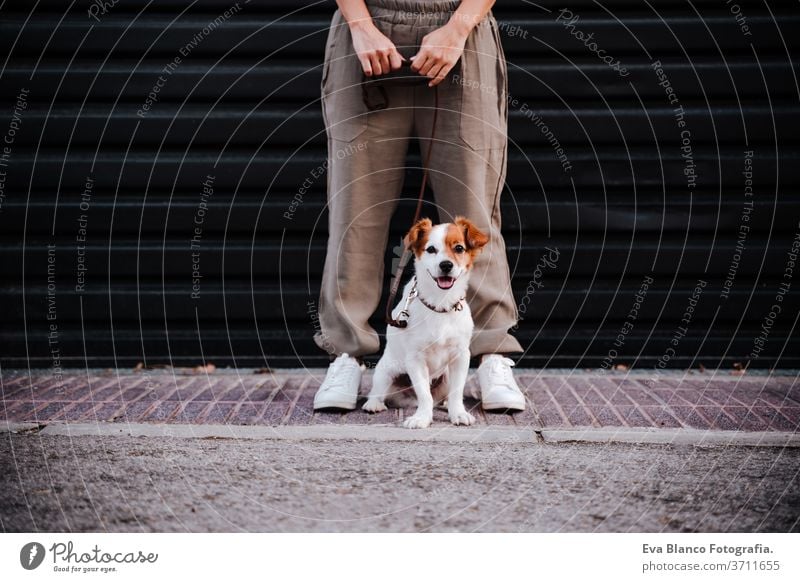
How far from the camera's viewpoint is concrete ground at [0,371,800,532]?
1.99 meters

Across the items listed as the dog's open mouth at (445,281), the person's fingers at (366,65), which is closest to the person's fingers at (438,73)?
the person's fingers at (366,65)

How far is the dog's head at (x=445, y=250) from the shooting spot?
2842 mm

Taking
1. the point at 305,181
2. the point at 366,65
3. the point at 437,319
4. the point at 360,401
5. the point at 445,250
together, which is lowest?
the point at 360,401

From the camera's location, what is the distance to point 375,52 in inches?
114

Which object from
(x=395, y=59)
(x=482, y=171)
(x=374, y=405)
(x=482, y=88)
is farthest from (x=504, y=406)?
(x=395, y=59)

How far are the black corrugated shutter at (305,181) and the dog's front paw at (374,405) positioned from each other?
3.60 feet

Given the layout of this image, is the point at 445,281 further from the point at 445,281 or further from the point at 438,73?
the point at 438,73

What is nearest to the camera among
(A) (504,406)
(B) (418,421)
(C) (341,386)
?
(B) (418,421)

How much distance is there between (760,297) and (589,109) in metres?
1.54

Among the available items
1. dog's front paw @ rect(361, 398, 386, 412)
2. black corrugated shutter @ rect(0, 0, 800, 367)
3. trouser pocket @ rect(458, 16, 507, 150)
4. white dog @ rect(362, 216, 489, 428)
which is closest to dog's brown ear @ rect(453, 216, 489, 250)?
white dog @ rect(362, 216, 489, 428)

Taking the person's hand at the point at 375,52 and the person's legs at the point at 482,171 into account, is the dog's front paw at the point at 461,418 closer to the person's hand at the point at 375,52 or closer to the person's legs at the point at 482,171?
the person's legs at the point at 482,171

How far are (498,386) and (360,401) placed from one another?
69 cm

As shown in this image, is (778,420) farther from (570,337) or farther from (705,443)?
(570,337)
